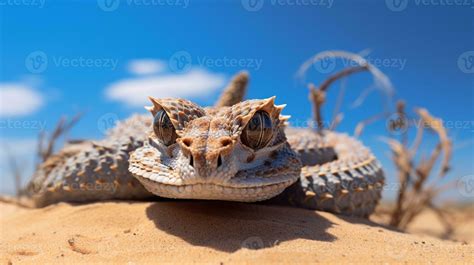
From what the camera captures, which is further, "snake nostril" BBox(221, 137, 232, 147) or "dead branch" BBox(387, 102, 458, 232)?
"dead branch" BBox(387, 102, 458, 232)

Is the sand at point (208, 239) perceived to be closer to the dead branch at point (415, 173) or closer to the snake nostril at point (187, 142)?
the snake nostril at point (187, 142)

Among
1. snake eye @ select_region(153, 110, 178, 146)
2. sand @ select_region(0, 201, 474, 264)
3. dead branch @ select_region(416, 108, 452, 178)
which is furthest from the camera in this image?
dead branch @ select_region(416, 108, 452, 178)

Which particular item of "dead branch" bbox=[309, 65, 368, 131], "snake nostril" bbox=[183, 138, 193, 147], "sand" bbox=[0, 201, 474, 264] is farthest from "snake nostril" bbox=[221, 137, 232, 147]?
"dead branch" bbox=[309, 65, 368, 131]

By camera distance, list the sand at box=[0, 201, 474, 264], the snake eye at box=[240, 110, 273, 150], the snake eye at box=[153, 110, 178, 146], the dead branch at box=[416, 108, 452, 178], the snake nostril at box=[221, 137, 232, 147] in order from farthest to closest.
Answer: the dead branch at box=[416, 108, 452, 178], the snake eye at box=[153, 110, 178, 146], the snake eye at box=[240, 110, 273, 150], the snake nostril at box=[221, 137, 232, 147], the sand at box=[0, 201, 474, 264]

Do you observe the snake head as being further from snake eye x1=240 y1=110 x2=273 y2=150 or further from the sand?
the sand

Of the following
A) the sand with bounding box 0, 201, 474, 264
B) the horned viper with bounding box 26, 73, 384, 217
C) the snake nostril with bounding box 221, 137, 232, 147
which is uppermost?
the snake nostril with bounding box 221, 137, 232, 147

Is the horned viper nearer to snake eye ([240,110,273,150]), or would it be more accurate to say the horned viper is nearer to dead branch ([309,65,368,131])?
snake eye ([240,110,273,150])

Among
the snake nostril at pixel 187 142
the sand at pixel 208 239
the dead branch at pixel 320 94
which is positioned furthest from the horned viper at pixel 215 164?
the dead branch at pixel 320 94

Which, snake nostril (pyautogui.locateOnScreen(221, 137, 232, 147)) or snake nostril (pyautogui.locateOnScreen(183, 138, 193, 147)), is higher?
snake nostril (pyautogui.locateOnScreen(221, 137, 232, 147))

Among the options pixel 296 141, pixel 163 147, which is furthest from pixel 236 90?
pixel 163 147

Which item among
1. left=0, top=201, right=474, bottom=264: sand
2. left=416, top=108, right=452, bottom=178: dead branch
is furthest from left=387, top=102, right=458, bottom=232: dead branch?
left=0, top=201, right=474, bottom=264: sand
